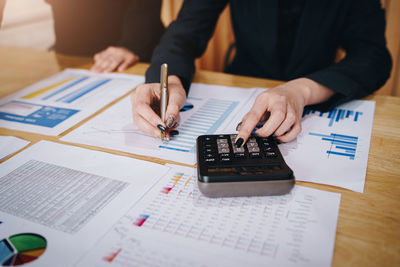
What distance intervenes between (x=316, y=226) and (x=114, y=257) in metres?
0.24

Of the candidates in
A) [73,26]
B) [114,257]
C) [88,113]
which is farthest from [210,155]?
[73,26]

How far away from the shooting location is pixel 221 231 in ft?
1.20

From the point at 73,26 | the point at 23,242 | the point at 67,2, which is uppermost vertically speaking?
the point at 67,2

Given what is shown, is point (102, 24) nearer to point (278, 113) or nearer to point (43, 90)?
point (43, 90)

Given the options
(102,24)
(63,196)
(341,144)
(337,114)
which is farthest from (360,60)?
(102,24)

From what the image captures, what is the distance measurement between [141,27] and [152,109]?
741 mm

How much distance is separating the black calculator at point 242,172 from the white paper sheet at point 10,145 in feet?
1.16

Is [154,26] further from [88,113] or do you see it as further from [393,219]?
[393,219]

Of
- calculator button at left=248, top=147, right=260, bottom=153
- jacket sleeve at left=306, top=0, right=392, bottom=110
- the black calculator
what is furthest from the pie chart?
jacket sleeve at left=306, top=0, right=392, bottom=110

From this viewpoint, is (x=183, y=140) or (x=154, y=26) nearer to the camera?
(x=183, y=140)

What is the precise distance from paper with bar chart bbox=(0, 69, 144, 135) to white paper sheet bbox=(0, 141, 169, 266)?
12 centimetres

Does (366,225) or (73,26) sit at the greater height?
(73,26)

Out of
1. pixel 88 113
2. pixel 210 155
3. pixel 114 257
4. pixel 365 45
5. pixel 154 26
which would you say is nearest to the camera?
pixel 114 257

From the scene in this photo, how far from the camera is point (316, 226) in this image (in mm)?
372
